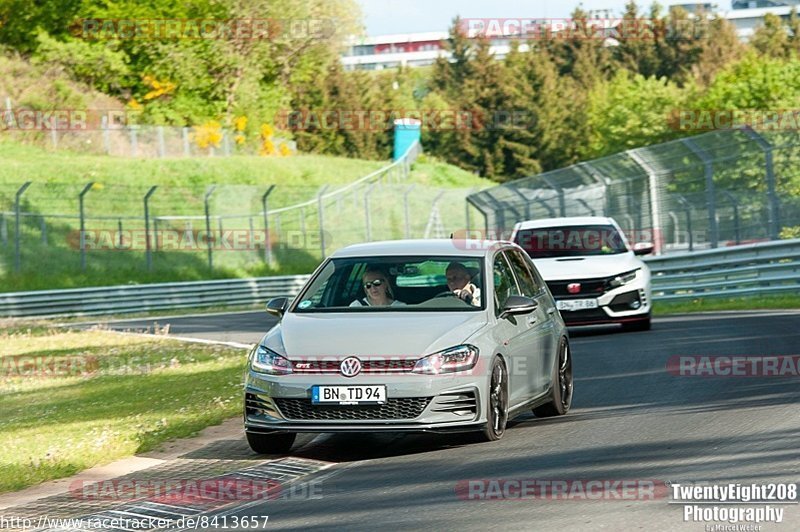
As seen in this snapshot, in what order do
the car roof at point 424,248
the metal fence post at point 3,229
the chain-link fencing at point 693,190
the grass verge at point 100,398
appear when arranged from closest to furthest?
the grass verge at point 100,398
the car roof at point 424,248
the chain-link fencing at point 693,190
the metal fence post at point 3,229

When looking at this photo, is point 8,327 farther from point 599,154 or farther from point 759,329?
point 599,154

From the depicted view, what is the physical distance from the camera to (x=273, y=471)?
971 cm

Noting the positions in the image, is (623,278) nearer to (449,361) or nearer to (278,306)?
(278,306)

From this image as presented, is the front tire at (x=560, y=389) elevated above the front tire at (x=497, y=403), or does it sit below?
below

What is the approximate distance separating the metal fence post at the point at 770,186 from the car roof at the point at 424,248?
14.4 m

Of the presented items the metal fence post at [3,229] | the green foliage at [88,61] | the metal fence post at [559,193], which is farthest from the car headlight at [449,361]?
the green foliage at [88,61]

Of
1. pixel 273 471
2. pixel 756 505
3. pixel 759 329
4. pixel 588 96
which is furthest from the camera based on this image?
pixel 588 96

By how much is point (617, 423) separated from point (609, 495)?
121 inches

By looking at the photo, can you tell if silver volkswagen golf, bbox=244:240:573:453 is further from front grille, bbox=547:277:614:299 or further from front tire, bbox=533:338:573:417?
front grille, bbox=547:277:614:299

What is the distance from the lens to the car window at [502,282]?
11102mm

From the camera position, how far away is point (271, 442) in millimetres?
10359

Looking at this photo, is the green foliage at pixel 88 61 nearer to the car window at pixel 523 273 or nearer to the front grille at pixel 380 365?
the car window at pixel 523 273

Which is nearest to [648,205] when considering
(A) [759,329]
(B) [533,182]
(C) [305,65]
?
(B) [533,182]

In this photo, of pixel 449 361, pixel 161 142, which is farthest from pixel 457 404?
pixel 161 142
